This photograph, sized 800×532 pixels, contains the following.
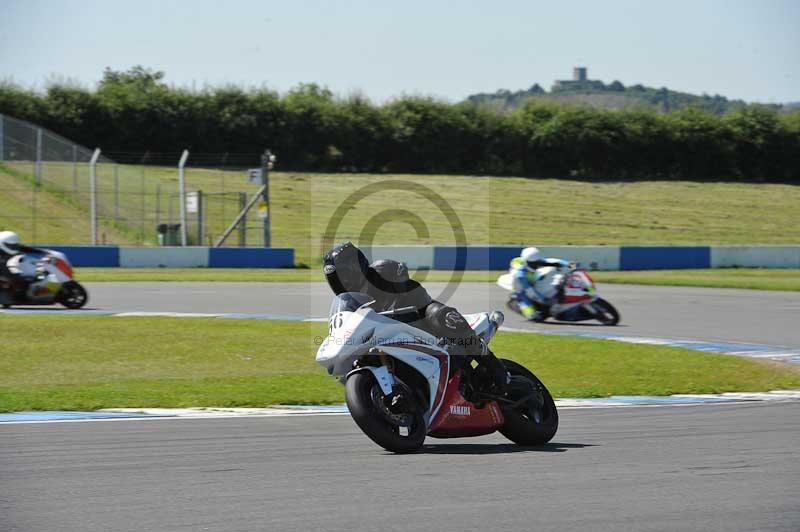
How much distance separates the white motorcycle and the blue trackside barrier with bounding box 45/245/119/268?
40.3 feet

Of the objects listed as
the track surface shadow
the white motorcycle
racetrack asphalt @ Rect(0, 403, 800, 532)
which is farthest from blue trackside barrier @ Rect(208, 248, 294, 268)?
the track surface shadow

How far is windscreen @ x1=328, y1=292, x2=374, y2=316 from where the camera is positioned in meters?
7.09

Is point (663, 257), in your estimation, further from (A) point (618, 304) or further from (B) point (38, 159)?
(B) point (38, 159)

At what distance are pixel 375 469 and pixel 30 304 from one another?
14.0 metres

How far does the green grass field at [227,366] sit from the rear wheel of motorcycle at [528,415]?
279 centimetres

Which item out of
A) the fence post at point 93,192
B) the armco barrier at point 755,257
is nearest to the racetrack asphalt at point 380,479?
→ the fence post at point 93,192

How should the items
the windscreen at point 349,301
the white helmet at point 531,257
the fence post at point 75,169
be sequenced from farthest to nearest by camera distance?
the fence post at point 75,169
the white helmet at point 531,257
the windscreen at point 349,301

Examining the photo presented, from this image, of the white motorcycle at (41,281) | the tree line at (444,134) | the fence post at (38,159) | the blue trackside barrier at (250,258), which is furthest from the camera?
the tree line at (444,134)

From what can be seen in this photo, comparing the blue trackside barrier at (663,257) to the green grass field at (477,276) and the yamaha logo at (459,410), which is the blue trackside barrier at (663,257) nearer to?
the green grass field at (477,276)

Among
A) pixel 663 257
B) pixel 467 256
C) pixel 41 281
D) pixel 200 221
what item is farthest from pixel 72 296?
pixel 663 257

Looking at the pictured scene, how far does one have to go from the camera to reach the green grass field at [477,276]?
88.9 feet

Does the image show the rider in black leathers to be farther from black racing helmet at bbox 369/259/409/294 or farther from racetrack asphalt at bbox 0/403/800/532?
racetrack asphalt at bbox 0/403/800/532

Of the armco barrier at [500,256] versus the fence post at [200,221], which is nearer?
the armco barrier at [500,256]

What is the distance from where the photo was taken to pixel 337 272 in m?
7.23
